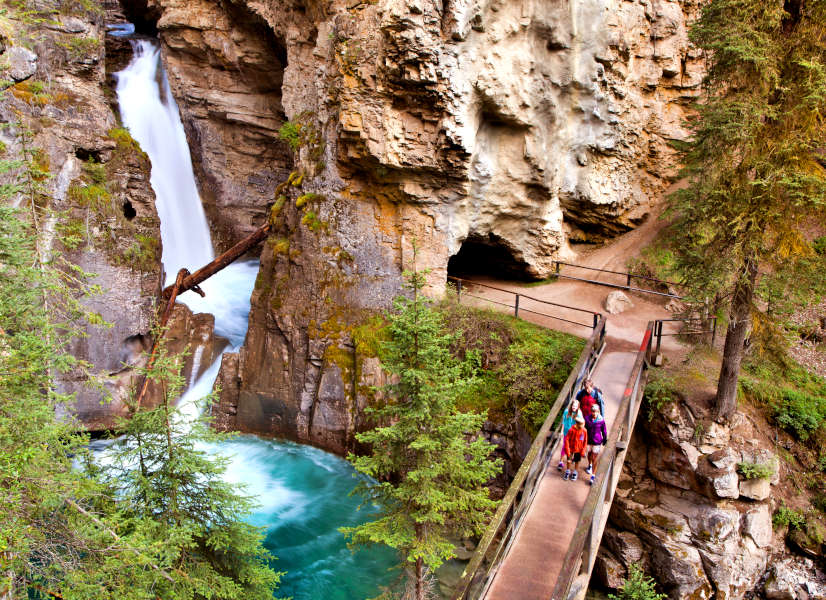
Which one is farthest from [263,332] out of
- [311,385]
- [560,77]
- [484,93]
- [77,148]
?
[560,77]

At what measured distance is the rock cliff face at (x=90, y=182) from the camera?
565 inches

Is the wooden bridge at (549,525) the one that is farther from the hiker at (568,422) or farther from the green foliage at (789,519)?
the green foliage at (789,519)

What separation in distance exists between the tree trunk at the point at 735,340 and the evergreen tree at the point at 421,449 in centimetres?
540

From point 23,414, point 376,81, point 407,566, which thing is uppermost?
point 376,81

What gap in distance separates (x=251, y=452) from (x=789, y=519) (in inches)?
509

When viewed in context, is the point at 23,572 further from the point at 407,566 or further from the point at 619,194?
the point at 619,194

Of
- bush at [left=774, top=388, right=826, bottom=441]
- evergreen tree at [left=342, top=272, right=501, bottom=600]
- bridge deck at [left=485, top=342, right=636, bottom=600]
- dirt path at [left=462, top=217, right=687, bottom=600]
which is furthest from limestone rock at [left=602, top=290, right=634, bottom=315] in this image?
evergreen tree at [left=342, top=272, right=501, bottom=600]

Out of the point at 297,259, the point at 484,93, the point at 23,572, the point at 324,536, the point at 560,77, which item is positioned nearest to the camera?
the point at 23,572

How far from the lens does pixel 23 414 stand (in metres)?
5.52

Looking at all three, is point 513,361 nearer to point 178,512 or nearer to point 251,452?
point 251,452

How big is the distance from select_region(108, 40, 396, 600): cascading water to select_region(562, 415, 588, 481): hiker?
4.64 metres

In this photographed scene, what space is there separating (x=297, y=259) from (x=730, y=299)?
10.8m

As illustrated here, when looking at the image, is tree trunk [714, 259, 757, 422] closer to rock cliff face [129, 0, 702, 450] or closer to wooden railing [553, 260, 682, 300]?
wooden railing [553, 260, 682, 300]

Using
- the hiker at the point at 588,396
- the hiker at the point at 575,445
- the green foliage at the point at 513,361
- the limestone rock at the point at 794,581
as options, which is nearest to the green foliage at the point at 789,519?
the limestone rock at the point at 794,581
